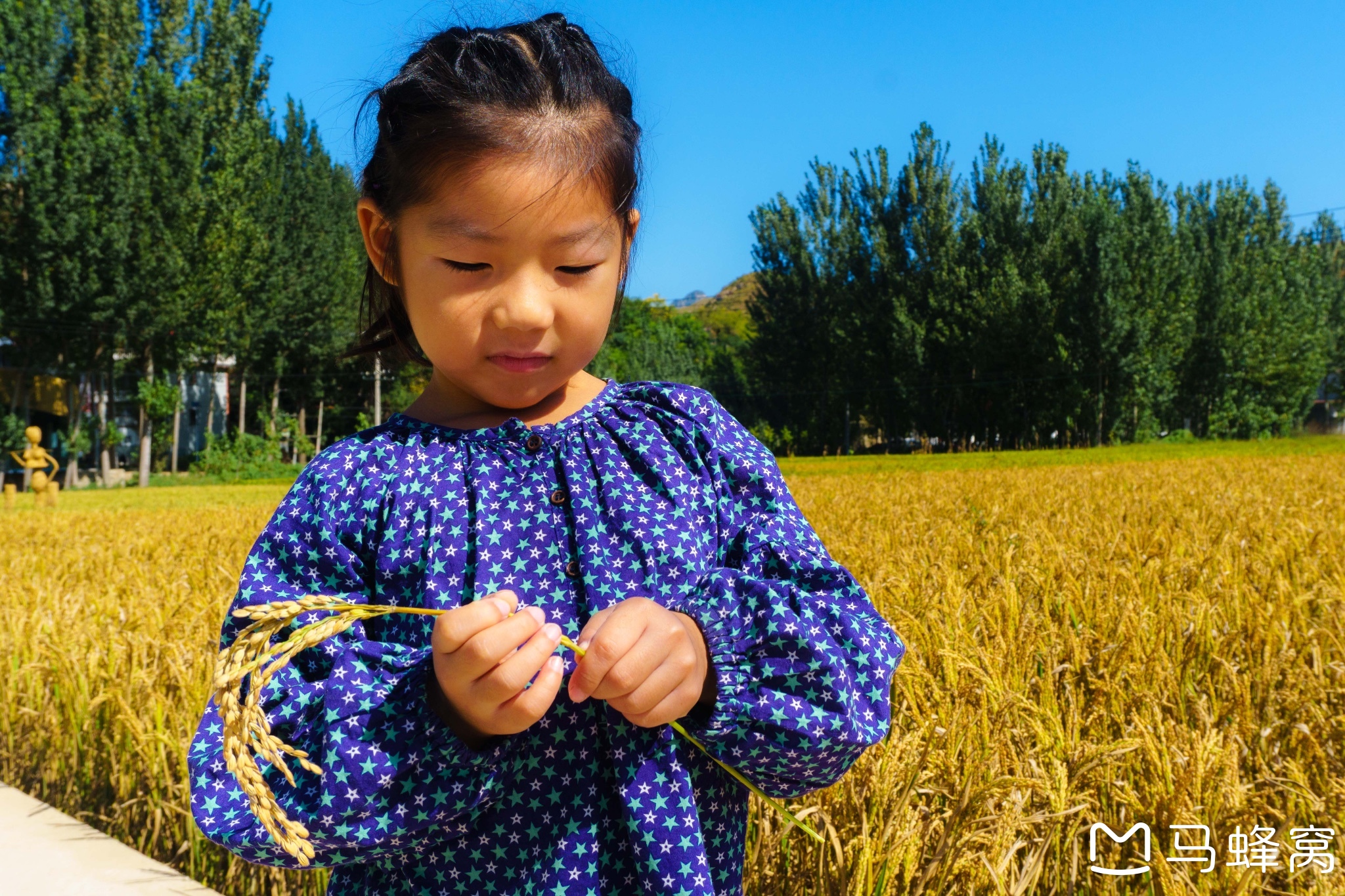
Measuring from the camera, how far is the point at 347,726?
0.97 m

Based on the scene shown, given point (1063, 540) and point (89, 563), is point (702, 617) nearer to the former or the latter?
point (1063, 540)

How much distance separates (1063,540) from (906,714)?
2706 mm

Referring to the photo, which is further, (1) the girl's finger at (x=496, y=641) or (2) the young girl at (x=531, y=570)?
(2) the young girl at (x=531, y=570)

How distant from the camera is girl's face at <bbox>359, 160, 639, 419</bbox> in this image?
Answer: 1064mm

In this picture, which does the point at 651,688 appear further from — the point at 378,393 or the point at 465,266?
the point at 378,393

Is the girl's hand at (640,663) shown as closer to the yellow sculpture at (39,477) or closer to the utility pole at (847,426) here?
the yellow sculpture at (39,477)

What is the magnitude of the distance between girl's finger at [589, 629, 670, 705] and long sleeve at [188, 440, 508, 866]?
18cm

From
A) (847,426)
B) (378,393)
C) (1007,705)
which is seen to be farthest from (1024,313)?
(1007,705)

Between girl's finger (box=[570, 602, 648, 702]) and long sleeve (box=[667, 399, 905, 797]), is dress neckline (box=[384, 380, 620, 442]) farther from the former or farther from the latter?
girl's finger (box=[570, 602, 648, 702])

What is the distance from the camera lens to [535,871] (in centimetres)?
106

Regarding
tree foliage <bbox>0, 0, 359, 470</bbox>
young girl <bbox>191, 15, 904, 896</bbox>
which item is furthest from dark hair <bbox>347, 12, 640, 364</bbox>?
tree foliage <bbox>0, 0, 359, 470</bbox>

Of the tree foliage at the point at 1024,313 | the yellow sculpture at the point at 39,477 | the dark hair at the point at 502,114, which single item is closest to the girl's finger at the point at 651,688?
the dark hair at the point at 502,114

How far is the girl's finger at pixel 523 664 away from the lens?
2.70 ft

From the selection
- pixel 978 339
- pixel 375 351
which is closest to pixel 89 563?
pixel 375 351
